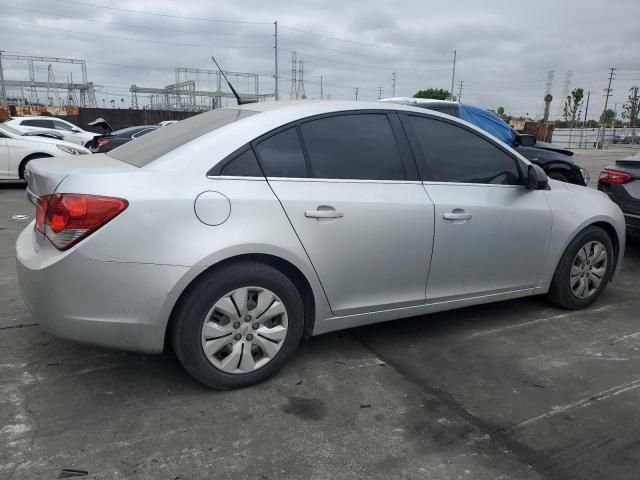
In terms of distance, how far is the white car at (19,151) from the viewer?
32.9 feet

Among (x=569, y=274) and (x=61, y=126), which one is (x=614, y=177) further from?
(x=61, y=126)

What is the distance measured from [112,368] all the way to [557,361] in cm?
279

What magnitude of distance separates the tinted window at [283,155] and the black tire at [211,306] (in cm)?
54

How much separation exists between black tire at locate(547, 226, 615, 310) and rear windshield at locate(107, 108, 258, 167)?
8.83ft

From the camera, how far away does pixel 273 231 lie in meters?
2.74

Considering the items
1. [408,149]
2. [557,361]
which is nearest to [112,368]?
[408,149]

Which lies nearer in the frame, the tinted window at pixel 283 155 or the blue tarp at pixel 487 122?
the tinted window at pixel 283 155

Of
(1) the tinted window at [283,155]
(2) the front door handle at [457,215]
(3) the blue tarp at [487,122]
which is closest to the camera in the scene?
(1) the tinted window at [283,155]

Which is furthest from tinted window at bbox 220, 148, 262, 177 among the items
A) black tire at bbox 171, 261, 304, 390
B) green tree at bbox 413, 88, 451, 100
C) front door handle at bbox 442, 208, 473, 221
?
green tree at bbox 413, 88, 451, 100

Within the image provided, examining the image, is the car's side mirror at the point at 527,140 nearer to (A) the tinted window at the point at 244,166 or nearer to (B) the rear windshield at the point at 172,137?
(B) the rear windshield at the point at 172,137

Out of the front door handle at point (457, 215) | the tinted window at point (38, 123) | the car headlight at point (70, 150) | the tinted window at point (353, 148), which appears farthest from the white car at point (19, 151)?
the front door handle at point (457, 215)

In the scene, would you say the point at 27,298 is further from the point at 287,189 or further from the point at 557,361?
the point at 557,361

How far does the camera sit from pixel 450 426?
2596 millimetres

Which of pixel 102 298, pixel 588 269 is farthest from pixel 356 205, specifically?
pixel 588 269
